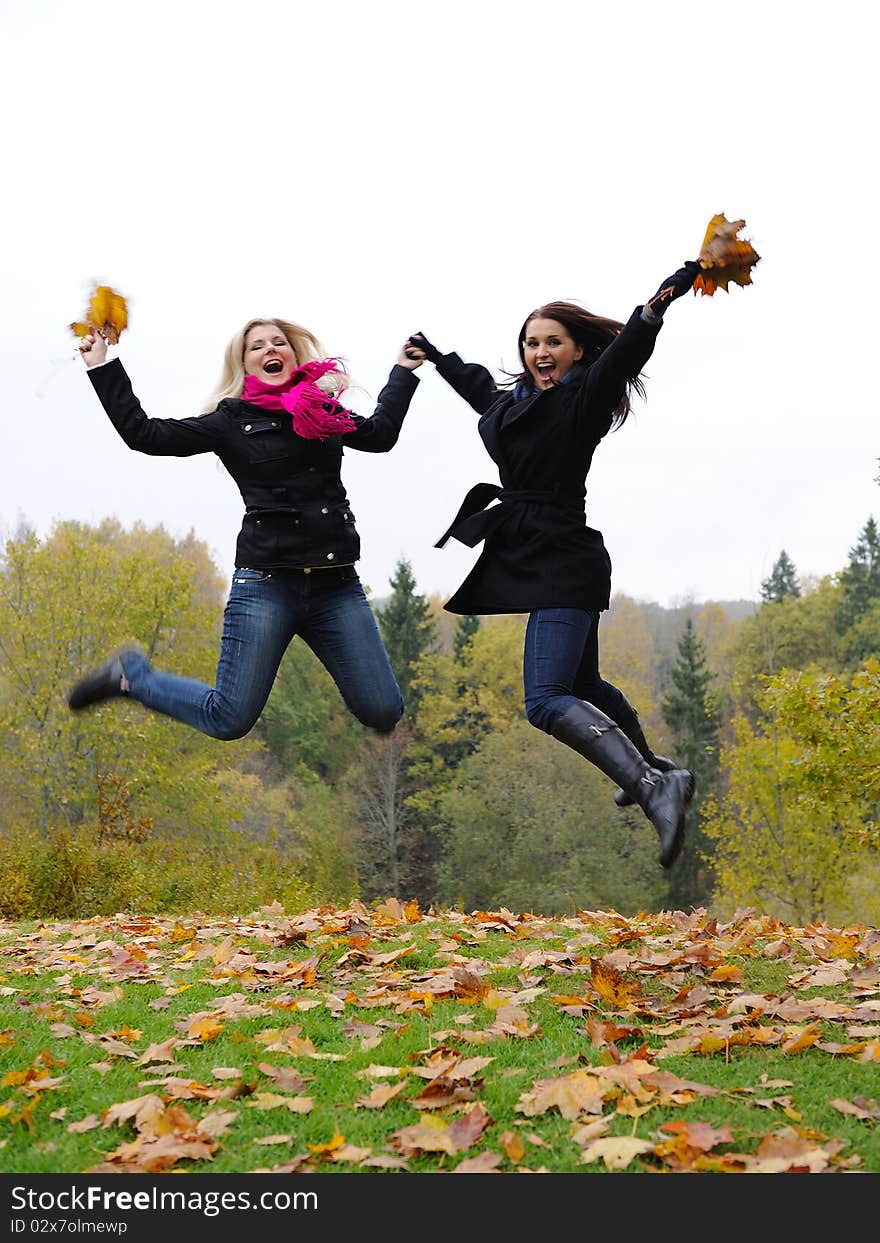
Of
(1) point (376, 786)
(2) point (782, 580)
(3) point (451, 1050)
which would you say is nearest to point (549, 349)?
(3) point (451, 1050)

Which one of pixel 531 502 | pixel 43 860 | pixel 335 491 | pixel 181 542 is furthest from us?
pixel 181 542

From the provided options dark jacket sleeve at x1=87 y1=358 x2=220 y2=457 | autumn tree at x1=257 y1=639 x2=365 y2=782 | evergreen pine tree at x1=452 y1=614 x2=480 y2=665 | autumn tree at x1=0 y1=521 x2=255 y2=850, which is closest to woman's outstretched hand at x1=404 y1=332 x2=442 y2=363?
dark jacket sleeve at x1=87 y1=358 x2=220 y2=457

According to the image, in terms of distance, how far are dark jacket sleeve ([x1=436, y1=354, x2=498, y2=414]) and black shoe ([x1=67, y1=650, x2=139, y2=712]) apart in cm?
216

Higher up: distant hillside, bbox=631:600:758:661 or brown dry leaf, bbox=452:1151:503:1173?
distant hillside, bbox=631:600:758:661

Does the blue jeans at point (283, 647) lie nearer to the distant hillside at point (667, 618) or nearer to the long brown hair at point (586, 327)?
the long brown hair at point (586, 327)

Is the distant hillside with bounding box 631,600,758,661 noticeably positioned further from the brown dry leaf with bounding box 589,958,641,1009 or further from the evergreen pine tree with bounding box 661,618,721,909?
the brown dry leaf with bounding box 589,958,641,1009

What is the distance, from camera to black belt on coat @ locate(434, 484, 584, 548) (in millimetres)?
5133

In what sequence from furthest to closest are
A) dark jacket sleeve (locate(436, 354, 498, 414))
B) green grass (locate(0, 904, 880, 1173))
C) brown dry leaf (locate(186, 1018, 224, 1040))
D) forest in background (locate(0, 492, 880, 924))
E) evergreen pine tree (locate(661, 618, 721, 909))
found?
evergreen pine tree (locate(661, 618, 721, 909))
forest in background (locate(0, 492, 880, 924))
dark jacket sleeve (locate(436, 354, 498, 414))
brown dry leaf (locate(186, 1018, 224, 1040))
green grass (locate(0, 904, 880, 1173))

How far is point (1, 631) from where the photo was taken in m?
30.0

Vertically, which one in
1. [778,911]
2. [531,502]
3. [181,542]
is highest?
[181,542]

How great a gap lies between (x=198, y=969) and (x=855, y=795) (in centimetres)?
982

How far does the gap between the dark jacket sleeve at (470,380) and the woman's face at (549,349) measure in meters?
0.43

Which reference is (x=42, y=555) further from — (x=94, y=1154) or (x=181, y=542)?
(x=94, y=1154)

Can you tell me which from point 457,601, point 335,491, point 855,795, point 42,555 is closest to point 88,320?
point 335,491
